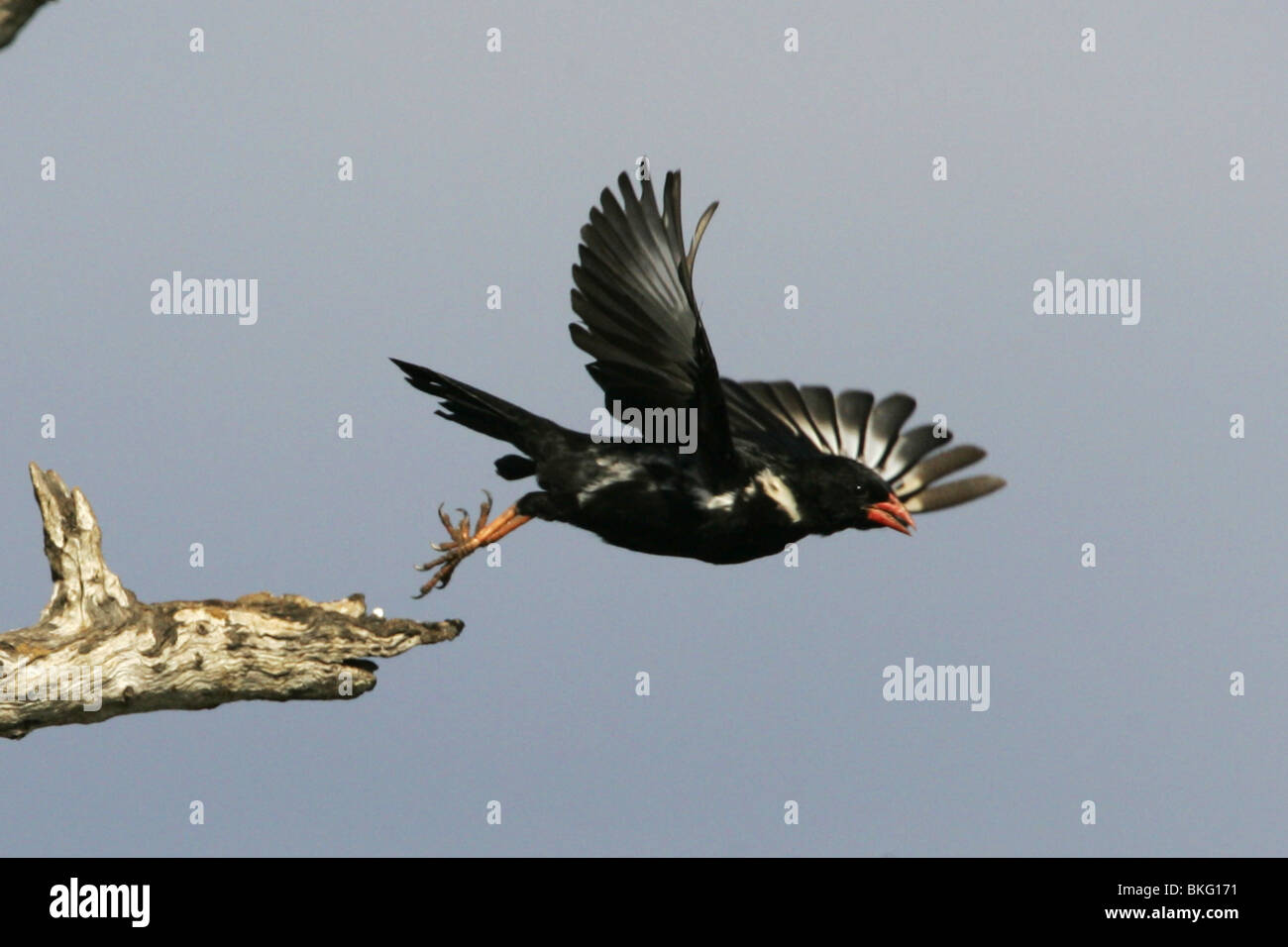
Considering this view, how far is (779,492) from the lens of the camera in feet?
33.1

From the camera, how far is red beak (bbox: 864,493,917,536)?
34.2 feet

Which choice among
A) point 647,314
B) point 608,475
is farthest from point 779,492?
point 647,314

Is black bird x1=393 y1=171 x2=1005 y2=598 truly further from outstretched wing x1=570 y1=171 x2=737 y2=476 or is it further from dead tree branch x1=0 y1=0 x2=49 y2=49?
dead tree branch x1=0 y1=0 x2=49 y2=49

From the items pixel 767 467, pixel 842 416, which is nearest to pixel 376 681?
pixel 767 467

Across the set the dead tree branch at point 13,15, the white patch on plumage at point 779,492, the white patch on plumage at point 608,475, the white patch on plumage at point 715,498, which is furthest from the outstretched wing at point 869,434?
the dead tree branch at point 13,15

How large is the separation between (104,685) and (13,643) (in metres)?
0.54

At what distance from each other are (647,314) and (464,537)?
177 cm

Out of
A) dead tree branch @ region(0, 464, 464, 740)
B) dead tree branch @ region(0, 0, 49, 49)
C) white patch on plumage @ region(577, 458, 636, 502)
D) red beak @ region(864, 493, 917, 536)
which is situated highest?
dead tree branch @ region(0, 0, 49, 49)

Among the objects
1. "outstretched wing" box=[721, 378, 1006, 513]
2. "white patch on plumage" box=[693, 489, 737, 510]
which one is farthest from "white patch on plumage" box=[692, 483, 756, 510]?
"outstretched wing" box=[721, 378, 1006, 513]

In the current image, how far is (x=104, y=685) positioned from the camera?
9672 millimetres

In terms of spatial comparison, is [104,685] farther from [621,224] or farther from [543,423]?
[621,224]

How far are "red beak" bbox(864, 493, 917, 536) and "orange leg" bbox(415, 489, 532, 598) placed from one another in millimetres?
2012

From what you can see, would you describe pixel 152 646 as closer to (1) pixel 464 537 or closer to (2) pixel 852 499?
(1) pixel 464 537

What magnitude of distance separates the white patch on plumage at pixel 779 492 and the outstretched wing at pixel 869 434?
1.63m
